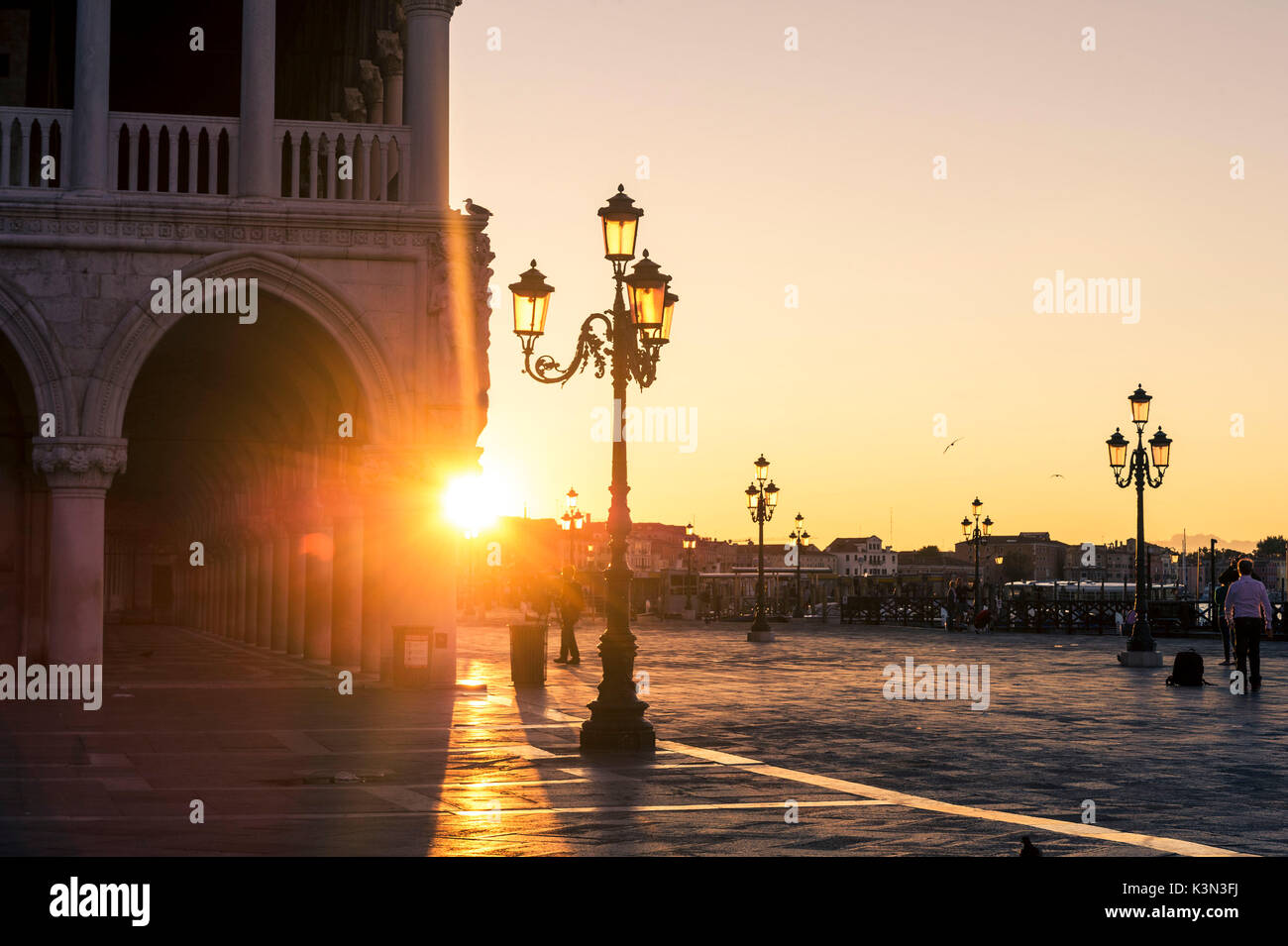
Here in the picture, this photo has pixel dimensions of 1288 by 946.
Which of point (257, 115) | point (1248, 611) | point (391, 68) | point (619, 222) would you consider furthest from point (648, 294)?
point (391, 68)

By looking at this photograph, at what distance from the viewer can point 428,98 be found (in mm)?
22484

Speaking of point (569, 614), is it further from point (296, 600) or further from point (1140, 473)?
point (1140, 473)

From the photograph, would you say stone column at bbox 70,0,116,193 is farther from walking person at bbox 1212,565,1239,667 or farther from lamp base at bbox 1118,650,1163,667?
lamp base at bbox 1118,650,1163,667

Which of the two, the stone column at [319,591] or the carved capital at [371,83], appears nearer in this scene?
the carved capital at [371,83]

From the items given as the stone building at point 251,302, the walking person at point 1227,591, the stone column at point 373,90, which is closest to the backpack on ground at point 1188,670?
the walking person at point 1227,591

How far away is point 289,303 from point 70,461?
11.6 ft

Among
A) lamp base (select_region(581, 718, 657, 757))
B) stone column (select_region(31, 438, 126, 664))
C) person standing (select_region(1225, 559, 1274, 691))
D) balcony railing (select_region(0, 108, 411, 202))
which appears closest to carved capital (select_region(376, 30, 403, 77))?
balcony railing (select_region(0, 108, 411, 202))

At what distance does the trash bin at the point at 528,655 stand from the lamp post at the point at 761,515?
1897 centimetres

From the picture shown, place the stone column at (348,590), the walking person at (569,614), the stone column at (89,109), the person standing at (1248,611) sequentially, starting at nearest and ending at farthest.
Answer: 1. the stone column at (89,109)
2. the person standing at (1248,611)
3. the stone column at (348,590)
4. the walking person at (569,614)

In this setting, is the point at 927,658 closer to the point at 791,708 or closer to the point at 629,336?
the point at 791,708

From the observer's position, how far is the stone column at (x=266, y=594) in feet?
109

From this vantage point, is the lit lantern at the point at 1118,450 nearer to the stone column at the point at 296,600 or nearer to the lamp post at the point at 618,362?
the stone column at the point at 296,600
